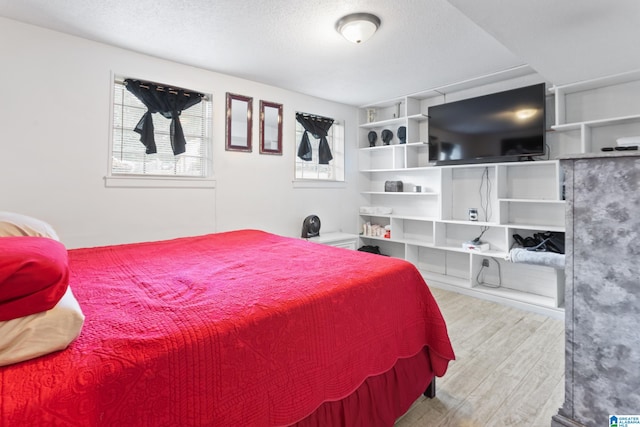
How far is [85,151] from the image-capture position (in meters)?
2.72

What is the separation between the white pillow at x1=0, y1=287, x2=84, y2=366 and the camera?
2.57 feet

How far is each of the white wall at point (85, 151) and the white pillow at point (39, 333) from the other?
2212 mm

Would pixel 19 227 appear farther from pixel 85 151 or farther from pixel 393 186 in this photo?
pixel 393 186

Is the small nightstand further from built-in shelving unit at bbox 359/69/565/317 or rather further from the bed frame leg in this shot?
the bed frame leg

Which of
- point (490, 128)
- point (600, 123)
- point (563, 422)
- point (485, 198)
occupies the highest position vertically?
point (490, 128)

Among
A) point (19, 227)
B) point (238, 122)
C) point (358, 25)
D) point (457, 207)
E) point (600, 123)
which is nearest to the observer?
point (19, 227)

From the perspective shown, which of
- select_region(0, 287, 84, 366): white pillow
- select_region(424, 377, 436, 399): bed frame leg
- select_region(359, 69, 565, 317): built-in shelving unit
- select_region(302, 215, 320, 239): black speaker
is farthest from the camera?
select_region(302, 215, 320, 239): black speaker

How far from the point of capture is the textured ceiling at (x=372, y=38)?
6.29ft

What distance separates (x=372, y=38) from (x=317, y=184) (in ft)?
6.79

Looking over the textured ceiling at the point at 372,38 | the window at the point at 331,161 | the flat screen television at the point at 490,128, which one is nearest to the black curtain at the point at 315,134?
the window at the point at 331,161

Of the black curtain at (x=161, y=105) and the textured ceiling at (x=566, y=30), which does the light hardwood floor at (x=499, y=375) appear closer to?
the textured ceiling at (x=566, y=30)

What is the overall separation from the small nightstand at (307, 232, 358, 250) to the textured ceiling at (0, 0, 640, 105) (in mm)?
1904

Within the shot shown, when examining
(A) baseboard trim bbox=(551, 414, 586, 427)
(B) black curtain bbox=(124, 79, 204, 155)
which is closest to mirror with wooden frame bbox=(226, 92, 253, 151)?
(B) black curtain bbox=(124, 79, 204, 155)

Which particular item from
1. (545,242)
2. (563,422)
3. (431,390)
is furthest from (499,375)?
(545,242)
